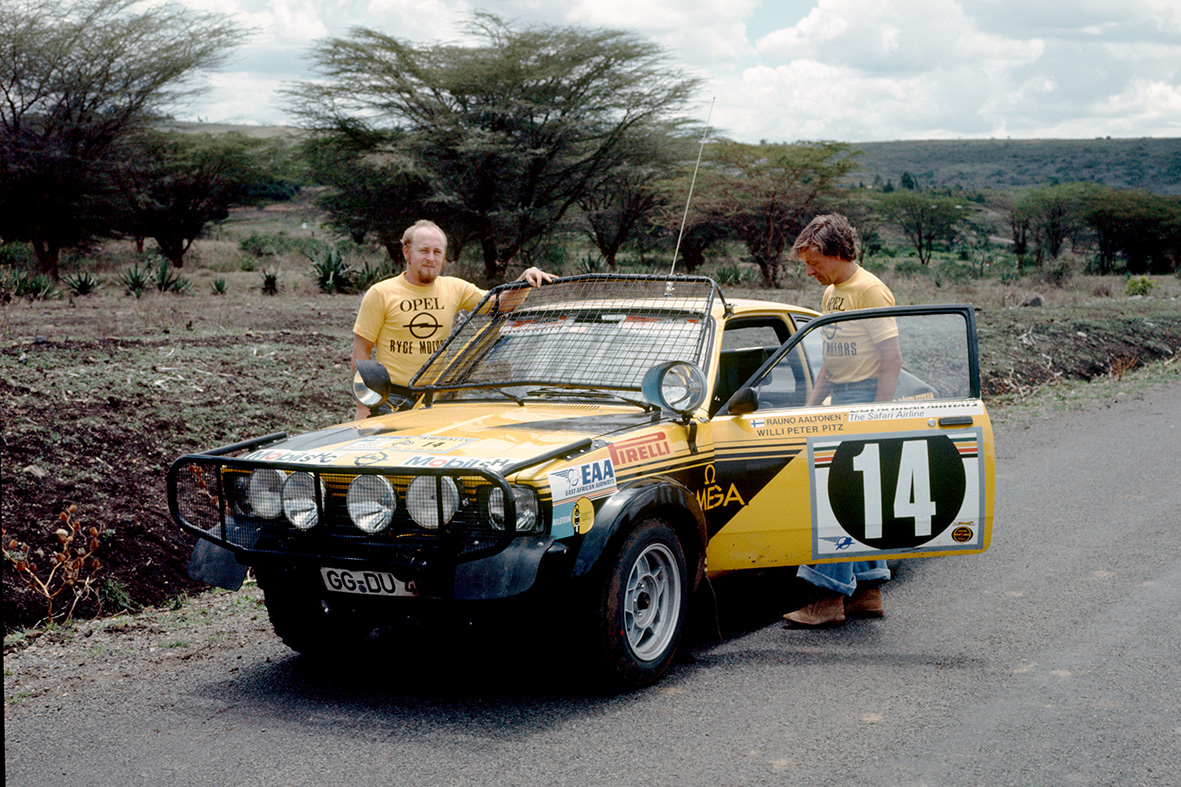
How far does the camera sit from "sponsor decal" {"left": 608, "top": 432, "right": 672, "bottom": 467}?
4.03 meters

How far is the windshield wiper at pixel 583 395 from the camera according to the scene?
4.55m

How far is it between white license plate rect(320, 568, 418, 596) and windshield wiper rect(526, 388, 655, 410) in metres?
1.32

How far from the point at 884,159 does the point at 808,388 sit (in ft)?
487

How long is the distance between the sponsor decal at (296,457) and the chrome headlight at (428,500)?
36 centimetres

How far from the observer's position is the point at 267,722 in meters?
3.84

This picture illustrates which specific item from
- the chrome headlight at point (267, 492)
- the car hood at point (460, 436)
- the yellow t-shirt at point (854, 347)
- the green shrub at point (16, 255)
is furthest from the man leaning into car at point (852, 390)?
the green shrub at point (16, 255)

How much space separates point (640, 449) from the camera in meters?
4.13

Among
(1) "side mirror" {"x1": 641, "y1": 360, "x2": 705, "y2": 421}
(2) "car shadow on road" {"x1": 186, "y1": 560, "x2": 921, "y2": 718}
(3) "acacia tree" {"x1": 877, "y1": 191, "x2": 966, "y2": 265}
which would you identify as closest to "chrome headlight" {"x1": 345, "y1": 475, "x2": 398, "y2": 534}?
(2) "car shadow on road" {"x1": 186, "y1": 560, "x2": 921, "y2": 718}

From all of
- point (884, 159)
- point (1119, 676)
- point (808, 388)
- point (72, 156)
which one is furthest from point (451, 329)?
point (884, 159)

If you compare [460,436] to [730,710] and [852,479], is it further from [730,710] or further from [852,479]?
[852,479]

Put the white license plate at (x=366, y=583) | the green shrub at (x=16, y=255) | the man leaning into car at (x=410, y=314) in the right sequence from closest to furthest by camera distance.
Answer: the white license plate at (x=366, y=583), the man leaning into car at (x=410, y=314), the green shrub at (x=16, y=255)

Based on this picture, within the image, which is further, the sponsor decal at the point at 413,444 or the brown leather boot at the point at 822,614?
the brown leather boot at the point at 822,614

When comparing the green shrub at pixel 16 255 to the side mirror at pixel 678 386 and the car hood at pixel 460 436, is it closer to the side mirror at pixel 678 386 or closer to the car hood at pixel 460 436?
the car hood at pixel 460 436

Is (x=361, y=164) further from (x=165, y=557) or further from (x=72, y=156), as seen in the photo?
(x=165, y=557)
